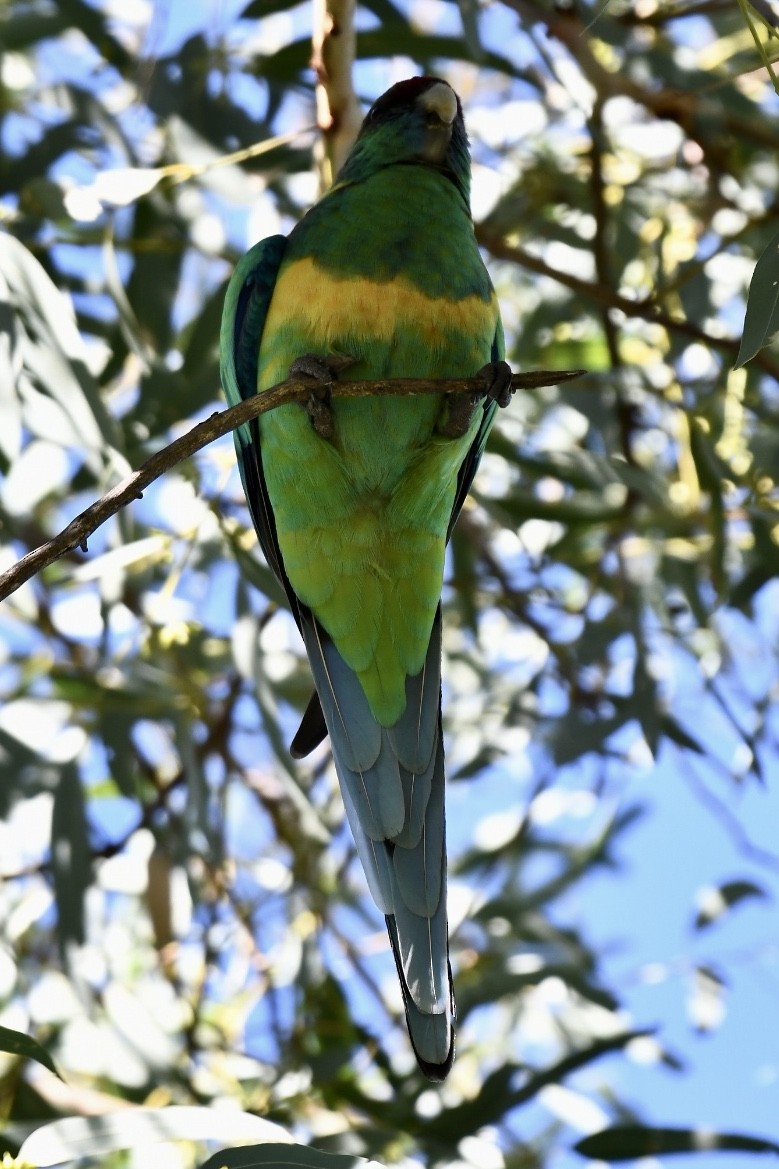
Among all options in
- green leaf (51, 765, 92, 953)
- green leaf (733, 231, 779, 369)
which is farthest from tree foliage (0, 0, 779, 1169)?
green leaf (733, 231, 779, 369)

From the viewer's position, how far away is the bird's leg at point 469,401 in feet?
6.99

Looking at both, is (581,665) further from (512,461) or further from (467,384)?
(467,384)

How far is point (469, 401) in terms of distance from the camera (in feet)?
7.30

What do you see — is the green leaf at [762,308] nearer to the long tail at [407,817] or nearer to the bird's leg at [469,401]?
the bird's leg at [469,401]

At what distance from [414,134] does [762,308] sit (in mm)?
1211

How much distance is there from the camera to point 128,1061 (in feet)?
9.56

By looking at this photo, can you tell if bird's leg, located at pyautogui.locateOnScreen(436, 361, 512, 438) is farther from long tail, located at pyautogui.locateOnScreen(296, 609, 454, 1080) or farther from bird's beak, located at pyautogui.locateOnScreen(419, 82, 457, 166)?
bird's beak, located at pyautogui.locateOnScreen(419, 82, 457, 166)

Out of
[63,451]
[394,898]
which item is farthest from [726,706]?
[63,451]

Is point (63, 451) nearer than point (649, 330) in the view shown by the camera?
Yes

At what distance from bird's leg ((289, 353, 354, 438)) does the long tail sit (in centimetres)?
41

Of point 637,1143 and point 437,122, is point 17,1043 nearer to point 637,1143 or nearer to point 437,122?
point 637,1143

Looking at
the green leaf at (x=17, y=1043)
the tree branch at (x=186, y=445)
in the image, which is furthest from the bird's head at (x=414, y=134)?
the green leaf at (x=17, y=1043)

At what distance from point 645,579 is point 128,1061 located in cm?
174

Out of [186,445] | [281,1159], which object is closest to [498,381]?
[186,445]
